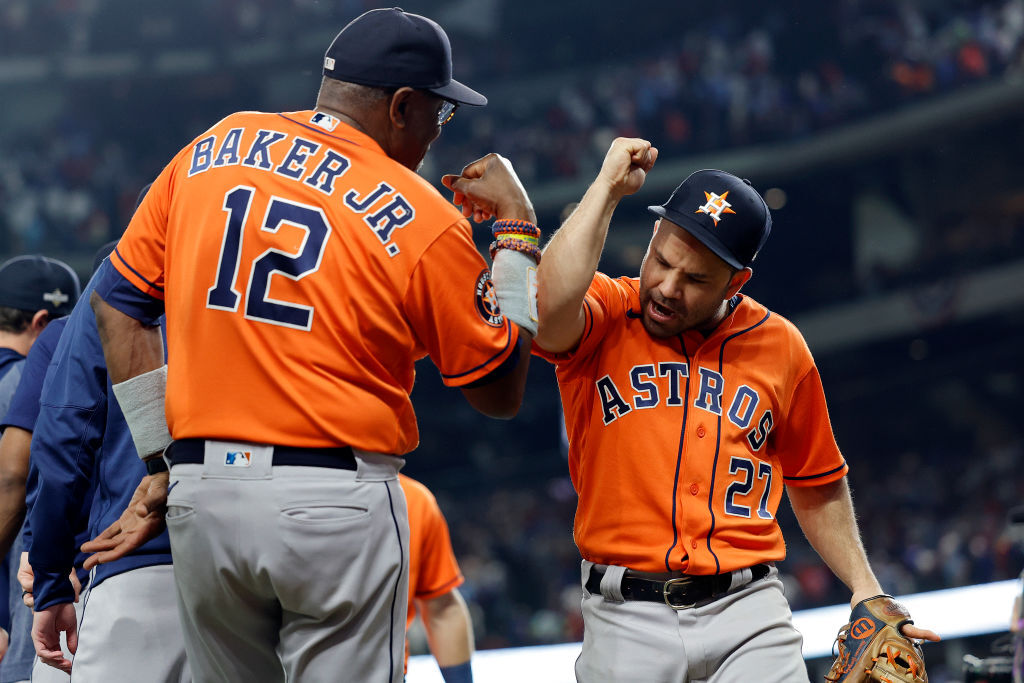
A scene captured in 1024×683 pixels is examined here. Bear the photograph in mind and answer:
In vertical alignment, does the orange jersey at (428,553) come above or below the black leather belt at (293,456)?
below

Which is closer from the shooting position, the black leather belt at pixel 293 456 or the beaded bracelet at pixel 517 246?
the black leather belt at pixel 293 456

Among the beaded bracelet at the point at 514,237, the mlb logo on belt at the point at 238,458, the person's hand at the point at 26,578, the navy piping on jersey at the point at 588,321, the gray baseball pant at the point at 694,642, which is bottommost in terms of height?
the person's hand at the point at 26,578

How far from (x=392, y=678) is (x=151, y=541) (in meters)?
0.79

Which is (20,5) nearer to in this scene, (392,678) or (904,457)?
(904,457)

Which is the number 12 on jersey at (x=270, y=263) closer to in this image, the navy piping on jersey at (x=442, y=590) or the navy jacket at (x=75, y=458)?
the navy jacket at (x=75, y=458)

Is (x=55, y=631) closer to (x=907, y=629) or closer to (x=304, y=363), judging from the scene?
(x=304, y=363)

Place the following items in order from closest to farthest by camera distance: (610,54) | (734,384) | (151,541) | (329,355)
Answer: (329,355) < (151,541) < (734,384) < (610,54)

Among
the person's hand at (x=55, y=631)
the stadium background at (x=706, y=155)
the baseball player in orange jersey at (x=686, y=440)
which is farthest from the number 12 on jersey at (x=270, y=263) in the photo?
the stadium background at (x=706, y=155)

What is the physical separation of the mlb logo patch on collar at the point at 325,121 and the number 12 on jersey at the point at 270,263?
0.24 metres

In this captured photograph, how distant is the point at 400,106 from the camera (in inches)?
91.2

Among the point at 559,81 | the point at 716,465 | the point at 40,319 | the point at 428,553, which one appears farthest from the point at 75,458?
the point at 559,81

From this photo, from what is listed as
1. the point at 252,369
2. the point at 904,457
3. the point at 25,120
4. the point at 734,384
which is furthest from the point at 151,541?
Answer: the point at 25,120

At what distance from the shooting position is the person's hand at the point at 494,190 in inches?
98.7

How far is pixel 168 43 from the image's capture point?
2264 centimetres
